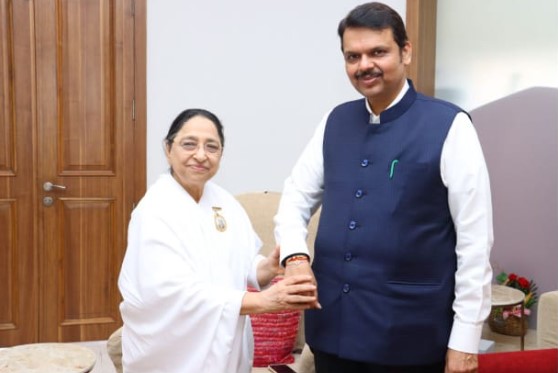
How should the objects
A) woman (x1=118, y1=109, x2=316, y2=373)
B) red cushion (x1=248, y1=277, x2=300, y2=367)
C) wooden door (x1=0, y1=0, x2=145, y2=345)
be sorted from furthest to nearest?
1. wooden door (x1=0, y1=0, x2=145, y2=345)
2. red cushion (x1=248, y1=277, x2=300, y2=367)
3. woman (x1=118, y1=109, x2=316, y2=373)

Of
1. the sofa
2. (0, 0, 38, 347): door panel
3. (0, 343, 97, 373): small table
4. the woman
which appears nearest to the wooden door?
(0, 0, 38, 347): door panel

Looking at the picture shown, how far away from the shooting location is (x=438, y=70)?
13.1 feet

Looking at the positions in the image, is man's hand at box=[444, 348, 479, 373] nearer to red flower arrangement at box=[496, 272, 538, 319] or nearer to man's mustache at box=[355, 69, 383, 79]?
man's mustache at box=[355, 69, 383, 79]

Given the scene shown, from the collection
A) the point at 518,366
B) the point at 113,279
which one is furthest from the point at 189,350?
the point at 113,279

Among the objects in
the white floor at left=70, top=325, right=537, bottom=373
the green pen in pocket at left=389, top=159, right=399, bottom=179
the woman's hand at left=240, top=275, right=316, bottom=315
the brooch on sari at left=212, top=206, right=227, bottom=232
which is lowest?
the white floor at left=70, top=325, right=537, bottom=373

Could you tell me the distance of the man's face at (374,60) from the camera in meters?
1.46

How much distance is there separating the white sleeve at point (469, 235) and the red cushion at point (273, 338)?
111cm

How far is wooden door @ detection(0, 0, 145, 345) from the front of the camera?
3582 millimetres

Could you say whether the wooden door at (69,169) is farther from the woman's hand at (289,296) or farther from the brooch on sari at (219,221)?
the woman's hand at (289,296)

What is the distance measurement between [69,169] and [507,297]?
2.49 metres

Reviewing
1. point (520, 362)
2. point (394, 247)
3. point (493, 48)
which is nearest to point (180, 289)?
point (394, 247)

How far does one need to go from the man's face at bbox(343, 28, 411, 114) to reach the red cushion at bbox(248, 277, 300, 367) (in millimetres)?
1147

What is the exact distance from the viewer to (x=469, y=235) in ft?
4.62

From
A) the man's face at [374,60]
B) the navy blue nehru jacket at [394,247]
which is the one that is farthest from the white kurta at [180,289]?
the man's face at [374,60]
